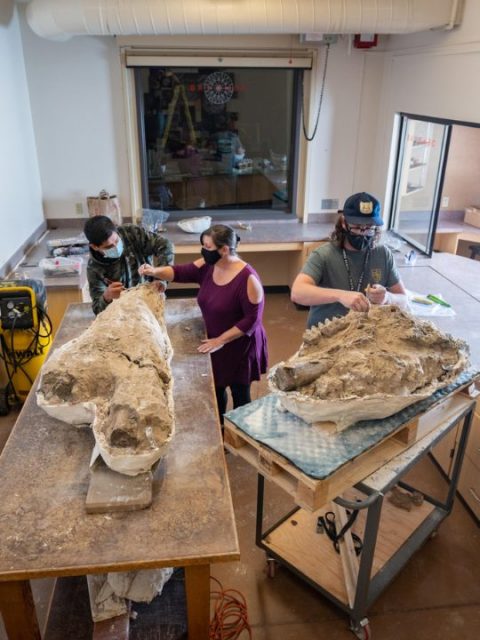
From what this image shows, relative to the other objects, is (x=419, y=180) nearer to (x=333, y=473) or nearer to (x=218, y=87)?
(x=218, y=87)

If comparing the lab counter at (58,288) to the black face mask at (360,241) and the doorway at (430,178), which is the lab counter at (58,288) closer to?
the black face mask at (360,241)

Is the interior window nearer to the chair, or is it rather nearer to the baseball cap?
the chair

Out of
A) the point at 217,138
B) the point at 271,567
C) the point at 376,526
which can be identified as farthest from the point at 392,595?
the point at 217,138

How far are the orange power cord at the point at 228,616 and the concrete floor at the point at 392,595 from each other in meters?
0.03

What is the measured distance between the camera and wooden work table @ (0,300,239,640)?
1.45 m

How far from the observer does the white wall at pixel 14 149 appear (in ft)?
12.9

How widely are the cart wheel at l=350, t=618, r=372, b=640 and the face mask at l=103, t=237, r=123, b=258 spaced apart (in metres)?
2.10

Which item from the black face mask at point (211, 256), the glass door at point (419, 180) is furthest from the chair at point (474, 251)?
the black face mask at point (211, 256)

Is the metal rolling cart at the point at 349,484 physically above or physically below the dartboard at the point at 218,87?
below

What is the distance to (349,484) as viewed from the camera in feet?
5.65

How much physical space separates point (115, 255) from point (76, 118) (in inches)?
104

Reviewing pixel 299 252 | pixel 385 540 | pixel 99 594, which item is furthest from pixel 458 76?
pixel 99 594

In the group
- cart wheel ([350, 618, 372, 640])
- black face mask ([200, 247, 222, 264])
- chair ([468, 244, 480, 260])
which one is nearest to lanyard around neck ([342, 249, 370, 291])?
black face mask ([200, 247, 222, 264])

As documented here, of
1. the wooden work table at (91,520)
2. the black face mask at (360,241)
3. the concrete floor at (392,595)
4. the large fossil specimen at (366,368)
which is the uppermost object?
the black face mask at (360,241)
